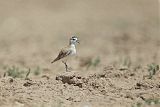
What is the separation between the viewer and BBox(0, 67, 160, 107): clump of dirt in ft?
37.4

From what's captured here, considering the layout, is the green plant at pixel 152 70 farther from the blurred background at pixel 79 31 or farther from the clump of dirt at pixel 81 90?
the blurred background at pixel 79 31

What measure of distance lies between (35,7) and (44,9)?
1.42 feet

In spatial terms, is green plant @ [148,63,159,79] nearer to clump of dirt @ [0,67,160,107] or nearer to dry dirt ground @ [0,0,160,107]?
dry dirt ground @ [0,0,160,107]

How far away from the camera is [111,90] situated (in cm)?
1236

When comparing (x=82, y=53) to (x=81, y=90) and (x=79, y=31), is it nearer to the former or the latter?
(x=79, y=31)

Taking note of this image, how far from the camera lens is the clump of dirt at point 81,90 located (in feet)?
37.4

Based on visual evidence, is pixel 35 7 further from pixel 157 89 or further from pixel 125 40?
pixel 157 89

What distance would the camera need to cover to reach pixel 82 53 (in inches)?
808

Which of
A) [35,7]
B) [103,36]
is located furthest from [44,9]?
[103,36]

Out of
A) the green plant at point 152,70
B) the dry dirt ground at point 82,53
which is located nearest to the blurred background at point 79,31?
the dry dirt ground at point 82,53

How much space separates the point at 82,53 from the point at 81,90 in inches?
329

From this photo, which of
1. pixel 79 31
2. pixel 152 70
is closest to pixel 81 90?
pixel 152 70

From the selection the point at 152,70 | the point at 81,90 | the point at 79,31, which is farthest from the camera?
the point at 79,31

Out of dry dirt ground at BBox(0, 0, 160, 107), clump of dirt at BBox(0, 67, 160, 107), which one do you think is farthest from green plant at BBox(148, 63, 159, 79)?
clump of dirt at BBox(0, 67, 160, 107)
